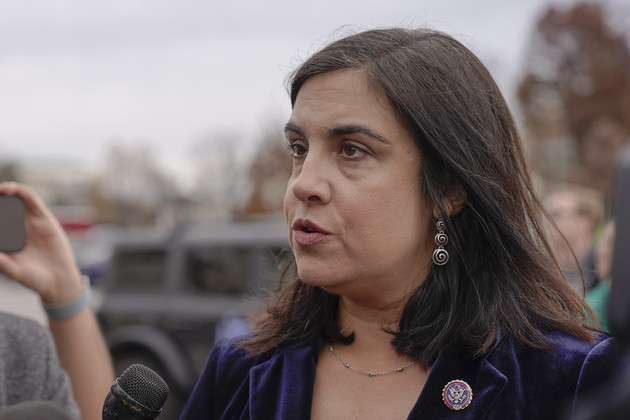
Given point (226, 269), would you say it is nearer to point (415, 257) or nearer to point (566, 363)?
point (415, 257)

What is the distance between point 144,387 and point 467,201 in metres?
1.03

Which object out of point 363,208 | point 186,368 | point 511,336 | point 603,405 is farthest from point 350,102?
point 186,368

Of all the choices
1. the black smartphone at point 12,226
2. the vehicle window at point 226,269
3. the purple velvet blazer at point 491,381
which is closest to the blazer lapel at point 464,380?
the purple velvet blazer at point 491,381

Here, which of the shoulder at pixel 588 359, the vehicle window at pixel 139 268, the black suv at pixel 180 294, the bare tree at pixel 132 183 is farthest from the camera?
the bare tree at pixel 132 183

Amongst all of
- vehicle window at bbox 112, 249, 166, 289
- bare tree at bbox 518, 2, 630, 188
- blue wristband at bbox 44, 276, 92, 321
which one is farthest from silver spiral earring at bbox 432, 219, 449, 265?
bare tree at bbox 518, 2, 630, 188

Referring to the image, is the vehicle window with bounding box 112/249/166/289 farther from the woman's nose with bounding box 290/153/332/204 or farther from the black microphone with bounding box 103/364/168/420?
the black microphone with bounding box 103/364/168/420

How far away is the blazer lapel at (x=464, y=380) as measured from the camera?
1.75 meters

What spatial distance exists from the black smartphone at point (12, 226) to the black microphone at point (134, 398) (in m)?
0.95

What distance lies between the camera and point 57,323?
2314 mm

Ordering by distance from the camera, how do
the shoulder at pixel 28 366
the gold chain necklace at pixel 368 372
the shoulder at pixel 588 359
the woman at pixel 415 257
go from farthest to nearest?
the shoulder at pixel 28 366, the gold chain necklace at pixel 368 372, the woman at pixel 415 257, the shoulder at pixel 588 359

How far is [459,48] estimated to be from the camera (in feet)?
6.76

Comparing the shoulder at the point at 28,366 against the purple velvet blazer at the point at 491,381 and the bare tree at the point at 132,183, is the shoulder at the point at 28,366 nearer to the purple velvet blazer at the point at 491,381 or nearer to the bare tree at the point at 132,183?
the purple velvet blazer at the point at 491,381

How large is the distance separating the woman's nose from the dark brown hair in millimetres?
257

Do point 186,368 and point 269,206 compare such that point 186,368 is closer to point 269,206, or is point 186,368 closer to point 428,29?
point 428,29
